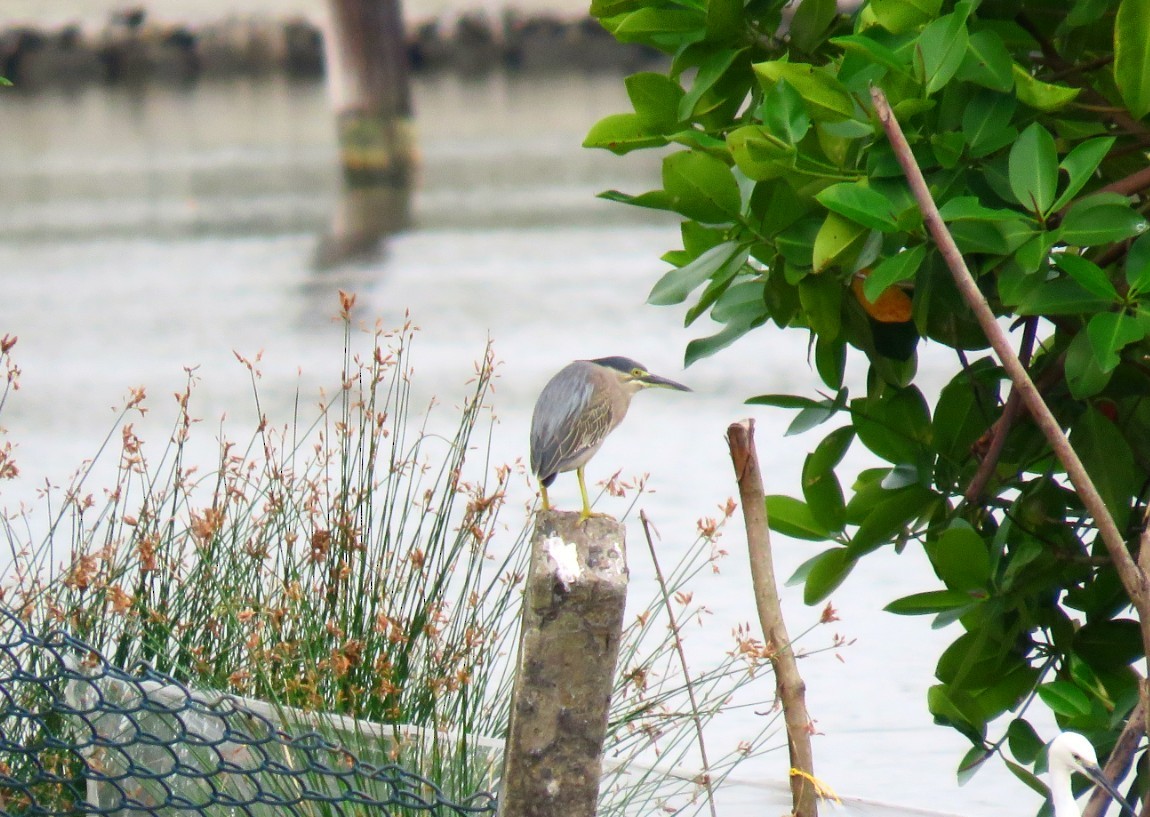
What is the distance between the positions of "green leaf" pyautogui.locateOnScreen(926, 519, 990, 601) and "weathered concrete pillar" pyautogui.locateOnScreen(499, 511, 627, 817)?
1.06 ft

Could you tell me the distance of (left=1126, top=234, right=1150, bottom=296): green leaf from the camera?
1.31 meters

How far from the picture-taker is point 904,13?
1364 mm

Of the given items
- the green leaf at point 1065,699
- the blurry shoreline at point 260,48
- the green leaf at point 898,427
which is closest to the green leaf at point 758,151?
the green leaf at point 898,427

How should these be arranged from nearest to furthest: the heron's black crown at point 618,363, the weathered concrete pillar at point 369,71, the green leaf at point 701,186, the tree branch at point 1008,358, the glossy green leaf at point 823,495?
the tree branch at point 1008,358, the green leaf at point 701,186, the glossy green leaf at point 823,495, the heron's black crown at point 618,363, the weathered concrete pillar at point 369,71

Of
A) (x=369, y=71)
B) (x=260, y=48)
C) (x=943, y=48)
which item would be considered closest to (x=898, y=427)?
(x=943, y=48)

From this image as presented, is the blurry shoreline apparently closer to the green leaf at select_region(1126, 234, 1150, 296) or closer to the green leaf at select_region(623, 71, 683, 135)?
the green leaf at select_region(623, 71, 683, 135)

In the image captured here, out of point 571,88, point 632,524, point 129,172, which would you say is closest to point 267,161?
point 129,172

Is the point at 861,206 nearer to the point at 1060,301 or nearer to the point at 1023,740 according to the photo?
the point at 1060,301

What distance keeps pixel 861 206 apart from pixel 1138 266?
0.24 meters

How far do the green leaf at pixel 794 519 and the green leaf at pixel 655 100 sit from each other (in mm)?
422

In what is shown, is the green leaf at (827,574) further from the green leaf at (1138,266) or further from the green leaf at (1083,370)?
the green leaf at (1138,266)

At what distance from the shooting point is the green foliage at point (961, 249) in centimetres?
133

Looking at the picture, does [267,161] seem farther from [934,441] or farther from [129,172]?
[934,441]

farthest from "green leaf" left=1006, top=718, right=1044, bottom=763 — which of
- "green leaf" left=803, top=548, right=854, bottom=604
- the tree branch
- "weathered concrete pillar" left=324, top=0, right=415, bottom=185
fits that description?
"weathered concrete pillar" left=324, top=0, right=415, bottom=185
